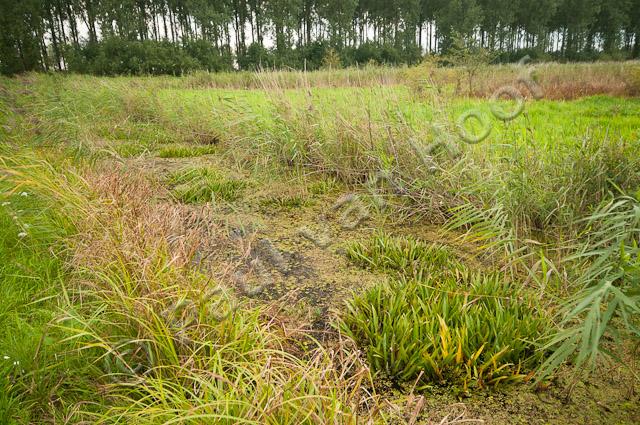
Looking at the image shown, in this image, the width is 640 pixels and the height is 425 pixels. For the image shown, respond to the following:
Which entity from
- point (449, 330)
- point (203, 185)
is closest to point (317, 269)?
point (449, 330)

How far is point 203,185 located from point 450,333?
275 centimetres

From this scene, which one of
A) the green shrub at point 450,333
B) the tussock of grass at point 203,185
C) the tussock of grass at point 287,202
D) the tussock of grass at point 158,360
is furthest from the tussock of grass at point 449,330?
the tussock of grass at point 203,185

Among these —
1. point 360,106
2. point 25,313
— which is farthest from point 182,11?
point 25,313

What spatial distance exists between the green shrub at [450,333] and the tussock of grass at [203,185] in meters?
2.15

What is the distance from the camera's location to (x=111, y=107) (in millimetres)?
7188

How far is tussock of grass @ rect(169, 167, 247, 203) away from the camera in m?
3.63

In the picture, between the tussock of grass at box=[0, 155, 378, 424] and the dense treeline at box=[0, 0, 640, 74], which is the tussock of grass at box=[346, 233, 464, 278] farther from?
the dense treeline at box=[0, 0, 640, 74]

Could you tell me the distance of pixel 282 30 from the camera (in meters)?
31.0

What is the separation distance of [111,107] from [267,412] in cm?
746

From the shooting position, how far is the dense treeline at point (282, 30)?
23641 mm

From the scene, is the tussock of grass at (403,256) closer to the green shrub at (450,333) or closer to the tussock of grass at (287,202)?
the green shrub at (450,333)

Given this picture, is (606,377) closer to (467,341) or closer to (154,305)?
(467,341)

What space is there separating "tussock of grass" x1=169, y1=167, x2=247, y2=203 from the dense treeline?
17.1 meters

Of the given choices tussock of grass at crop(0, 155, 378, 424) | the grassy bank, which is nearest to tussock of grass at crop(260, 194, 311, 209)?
the grassy bank
